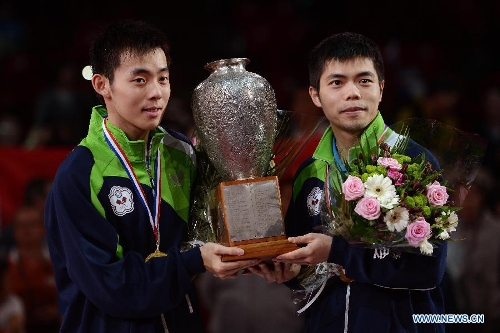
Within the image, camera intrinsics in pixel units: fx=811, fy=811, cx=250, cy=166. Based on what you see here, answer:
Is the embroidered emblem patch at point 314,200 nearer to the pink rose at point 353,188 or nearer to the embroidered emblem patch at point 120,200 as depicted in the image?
the pink rose at point 353,188

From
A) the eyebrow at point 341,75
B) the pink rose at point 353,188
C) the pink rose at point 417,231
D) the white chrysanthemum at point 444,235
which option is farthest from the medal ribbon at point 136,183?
the white chrysanthemum at point 444,235

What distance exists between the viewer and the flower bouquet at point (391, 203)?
296 cm

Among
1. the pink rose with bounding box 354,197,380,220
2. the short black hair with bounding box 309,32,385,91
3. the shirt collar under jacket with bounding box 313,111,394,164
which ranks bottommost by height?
the pink rose with bounding box 354,197,380,220

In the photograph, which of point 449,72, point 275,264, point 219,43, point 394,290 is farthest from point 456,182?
point 219,43

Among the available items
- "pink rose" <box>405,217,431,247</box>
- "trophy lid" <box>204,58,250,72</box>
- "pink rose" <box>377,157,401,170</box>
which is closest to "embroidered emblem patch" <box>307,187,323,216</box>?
"pink rose" <box>377,157,401,170</box>

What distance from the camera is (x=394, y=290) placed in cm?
321

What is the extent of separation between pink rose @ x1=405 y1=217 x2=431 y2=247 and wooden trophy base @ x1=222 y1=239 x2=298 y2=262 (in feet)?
1.40

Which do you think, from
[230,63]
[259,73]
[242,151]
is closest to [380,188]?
[242,151]

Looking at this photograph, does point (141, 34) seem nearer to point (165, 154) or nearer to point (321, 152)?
point (165, 154)

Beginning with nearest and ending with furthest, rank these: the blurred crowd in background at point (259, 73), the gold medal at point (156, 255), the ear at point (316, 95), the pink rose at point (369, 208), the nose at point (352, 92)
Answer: the pink rose at point (369, 208) → the gold medal at point (156, 255) → the nose at point (352, 92) → the ear at point (316, 95) → the blurred crowd in background at point (259, 73)

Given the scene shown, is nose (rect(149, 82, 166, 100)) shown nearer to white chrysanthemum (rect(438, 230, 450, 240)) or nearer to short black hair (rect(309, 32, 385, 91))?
short black hair (rect(309, 32, 385, 91))

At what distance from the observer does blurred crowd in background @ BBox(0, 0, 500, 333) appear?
5.59 meters

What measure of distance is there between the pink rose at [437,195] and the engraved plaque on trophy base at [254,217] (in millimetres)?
534

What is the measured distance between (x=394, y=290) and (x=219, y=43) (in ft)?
22.1
